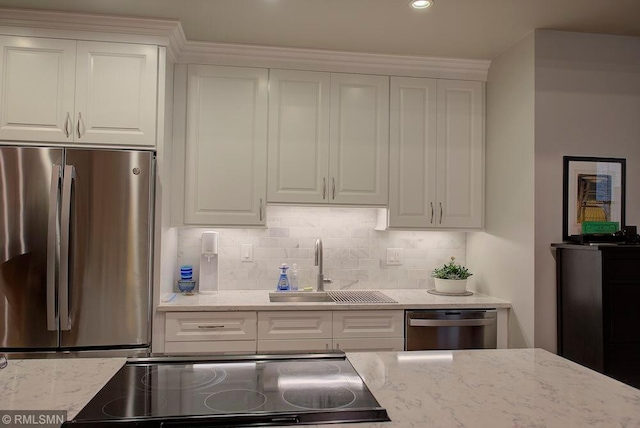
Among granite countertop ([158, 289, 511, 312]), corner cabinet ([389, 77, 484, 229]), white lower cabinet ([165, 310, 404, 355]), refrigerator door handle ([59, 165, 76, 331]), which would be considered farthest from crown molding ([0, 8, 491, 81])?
white lower cabinet ([165, 310, 404, 355])

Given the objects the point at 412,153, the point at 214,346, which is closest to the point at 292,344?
the point at 214,346

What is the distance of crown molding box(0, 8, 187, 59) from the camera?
2516 millimetres

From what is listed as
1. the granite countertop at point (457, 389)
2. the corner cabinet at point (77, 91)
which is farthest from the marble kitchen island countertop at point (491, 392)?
the corner cabinet at point (77, 91)

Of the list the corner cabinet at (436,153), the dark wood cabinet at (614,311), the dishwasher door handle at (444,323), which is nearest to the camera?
the dark wood cabinet at (614,311)

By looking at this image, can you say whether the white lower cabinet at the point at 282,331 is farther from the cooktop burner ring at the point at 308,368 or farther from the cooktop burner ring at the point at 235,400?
the cooktop burner ring at the point at 235,400

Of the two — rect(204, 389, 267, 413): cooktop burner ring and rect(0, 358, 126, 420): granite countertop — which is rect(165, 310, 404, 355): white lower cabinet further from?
rect(204, 389, 267, 413): cooktop burner ring

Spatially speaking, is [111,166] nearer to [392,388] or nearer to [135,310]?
[135,310]

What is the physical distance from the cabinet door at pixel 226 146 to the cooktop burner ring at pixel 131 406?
1918mm

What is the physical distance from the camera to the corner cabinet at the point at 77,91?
2518mm

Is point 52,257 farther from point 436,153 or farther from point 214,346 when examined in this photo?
point 436,153

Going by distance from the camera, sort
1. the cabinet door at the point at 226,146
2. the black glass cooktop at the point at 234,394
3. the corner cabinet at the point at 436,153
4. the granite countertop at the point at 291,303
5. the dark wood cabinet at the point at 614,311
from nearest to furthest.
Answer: the black glass cooktop at the point at 234,394, the dark wood cabinet at the point at 614,311, the granite countertop at the point at 291,303, the cabinet door at the point at 226,146, the corner cabinet at the point at 436,153

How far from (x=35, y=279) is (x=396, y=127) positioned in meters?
2.37

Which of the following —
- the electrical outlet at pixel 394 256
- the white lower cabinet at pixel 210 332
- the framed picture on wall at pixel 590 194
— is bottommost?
the white lower cabinet at pixel 210 332

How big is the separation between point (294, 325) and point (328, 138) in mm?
1260
